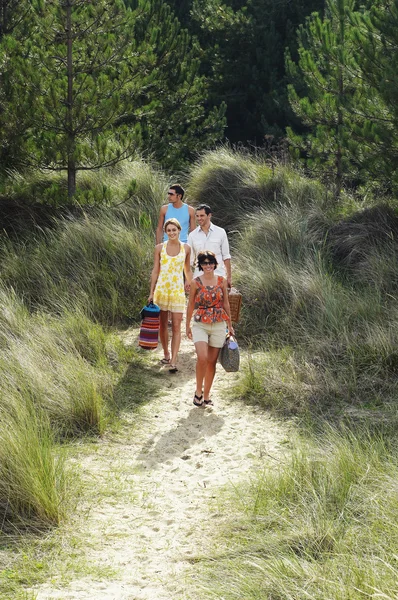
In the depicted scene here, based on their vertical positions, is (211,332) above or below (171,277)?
below

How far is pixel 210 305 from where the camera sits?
7.04 m

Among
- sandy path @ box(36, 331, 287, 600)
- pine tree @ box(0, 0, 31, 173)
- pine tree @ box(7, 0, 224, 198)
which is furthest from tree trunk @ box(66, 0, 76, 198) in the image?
sandy path @ box(36, 331, 287, 600)

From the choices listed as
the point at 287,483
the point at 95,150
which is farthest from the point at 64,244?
the point at 287,483

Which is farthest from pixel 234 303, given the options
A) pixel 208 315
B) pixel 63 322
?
pixel 63 322

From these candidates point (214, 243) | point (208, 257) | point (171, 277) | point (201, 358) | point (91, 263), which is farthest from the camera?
point (91, 263)

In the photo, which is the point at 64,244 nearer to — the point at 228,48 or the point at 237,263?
the point at 237,263

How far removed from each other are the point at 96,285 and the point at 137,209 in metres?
2.11

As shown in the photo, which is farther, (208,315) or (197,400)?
(197,400)

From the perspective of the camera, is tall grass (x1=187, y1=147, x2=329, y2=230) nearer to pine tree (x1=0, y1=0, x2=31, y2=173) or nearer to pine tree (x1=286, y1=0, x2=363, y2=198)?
pine tree (x1=286, y1=0, x2=363, y2=198)

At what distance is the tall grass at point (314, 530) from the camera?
4.06 meters

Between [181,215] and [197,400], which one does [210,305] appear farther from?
[181,215]

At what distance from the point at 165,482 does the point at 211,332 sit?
A: 5.41 feet

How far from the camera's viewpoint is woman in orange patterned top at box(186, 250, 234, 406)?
7.02 meters

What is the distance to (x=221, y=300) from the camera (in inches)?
279
